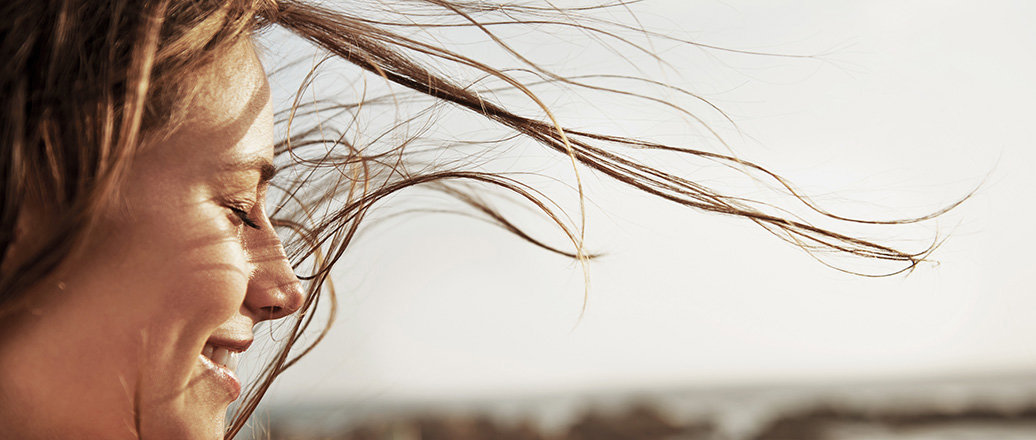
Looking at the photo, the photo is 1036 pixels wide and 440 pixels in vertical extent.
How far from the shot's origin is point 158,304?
3.95ft

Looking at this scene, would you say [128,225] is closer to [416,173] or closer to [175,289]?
[175,289]

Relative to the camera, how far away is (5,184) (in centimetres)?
110

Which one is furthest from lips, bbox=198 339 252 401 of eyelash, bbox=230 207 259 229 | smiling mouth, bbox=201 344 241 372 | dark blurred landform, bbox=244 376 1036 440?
dark blurred landform, bbox=244 376 1036 440

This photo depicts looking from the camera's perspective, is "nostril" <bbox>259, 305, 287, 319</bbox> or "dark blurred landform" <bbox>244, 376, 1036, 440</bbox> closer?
"nostril" <bbox>259, 305, 287, 319</bbox>

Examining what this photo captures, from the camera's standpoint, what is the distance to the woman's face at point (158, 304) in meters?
1.16

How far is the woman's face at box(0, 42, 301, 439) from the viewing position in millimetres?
1158

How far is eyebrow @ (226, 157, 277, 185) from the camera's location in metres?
1.33

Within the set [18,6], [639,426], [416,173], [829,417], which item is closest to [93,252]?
[18,6]

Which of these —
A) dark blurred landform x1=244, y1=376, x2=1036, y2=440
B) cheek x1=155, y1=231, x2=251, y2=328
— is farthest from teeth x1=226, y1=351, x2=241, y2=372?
dark blurred landform x1=244, y1=376, x2=1036, y2=440

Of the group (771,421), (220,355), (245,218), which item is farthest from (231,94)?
(771,421)

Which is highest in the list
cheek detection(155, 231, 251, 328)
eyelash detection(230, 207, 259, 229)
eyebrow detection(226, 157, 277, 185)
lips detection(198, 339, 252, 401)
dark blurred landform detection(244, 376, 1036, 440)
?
dark blurred landform detection(244, 376, 1036, 440)

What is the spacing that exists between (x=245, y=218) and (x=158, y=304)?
24 cm

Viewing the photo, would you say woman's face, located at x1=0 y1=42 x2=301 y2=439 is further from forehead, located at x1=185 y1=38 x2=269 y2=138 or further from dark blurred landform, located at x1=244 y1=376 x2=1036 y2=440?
dark blurred landform, located at x1=244 y1=376 x2=1036 y2=440

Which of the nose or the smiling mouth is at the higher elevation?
the nose
